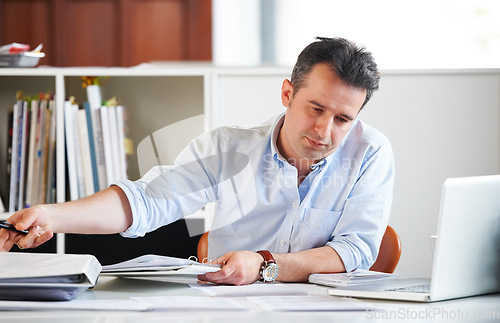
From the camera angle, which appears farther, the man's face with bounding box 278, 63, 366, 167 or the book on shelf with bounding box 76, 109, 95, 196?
the book on shelf with bounding box 76, 109, 95, 196

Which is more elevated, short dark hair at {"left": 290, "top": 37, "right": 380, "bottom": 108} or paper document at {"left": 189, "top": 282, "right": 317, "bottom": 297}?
short dark hair at {"left": 290, "top": 37, "right": 380, "bottom": 108}

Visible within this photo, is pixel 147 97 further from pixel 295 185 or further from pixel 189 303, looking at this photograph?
pixel 189 303

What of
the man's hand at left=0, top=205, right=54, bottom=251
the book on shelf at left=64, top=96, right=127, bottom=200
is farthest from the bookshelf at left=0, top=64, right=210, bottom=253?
the man's hand at left=0, top=205, right=54, bottom=251

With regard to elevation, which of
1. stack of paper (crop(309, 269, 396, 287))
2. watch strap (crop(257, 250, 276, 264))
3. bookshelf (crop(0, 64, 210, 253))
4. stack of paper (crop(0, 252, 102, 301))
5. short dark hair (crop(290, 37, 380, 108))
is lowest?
stack of paper (crop(309, 269, 396, 287))

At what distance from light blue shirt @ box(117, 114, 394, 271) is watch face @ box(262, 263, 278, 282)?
0.25 metres

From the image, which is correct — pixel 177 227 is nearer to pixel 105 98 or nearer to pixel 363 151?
pixel 105 98

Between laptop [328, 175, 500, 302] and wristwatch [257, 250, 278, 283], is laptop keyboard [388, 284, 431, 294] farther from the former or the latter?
wristwatch [257, 250, 278, 283]

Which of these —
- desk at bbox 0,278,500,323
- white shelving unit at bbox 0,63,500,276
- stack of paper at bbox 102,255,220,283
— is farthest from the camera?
white shelving unit at bbox 0,63,500,276

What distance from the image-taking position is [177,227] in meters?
2.30

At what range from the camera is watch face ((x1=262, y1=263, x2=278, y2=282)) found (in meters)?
1.20

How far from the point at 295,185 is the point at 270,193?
0.08 metres

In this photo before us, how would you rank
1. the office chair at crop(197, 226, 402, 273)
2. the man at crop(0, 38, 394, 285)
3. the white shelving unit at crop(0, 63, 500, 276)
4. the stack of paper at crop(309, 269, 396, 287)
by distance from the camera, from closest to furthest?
the stack of paper at crop(309, 269, 396, 287) → the man at crop(0, 38, 394, 285) → the office chair at crop(197, 226, 402, 273) → the white shelving unit at crop(0, 63, 500, 276)

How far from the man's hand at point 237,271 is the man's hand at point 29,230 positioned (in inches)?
11.9

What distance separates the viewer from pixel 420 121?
2.23 metres
